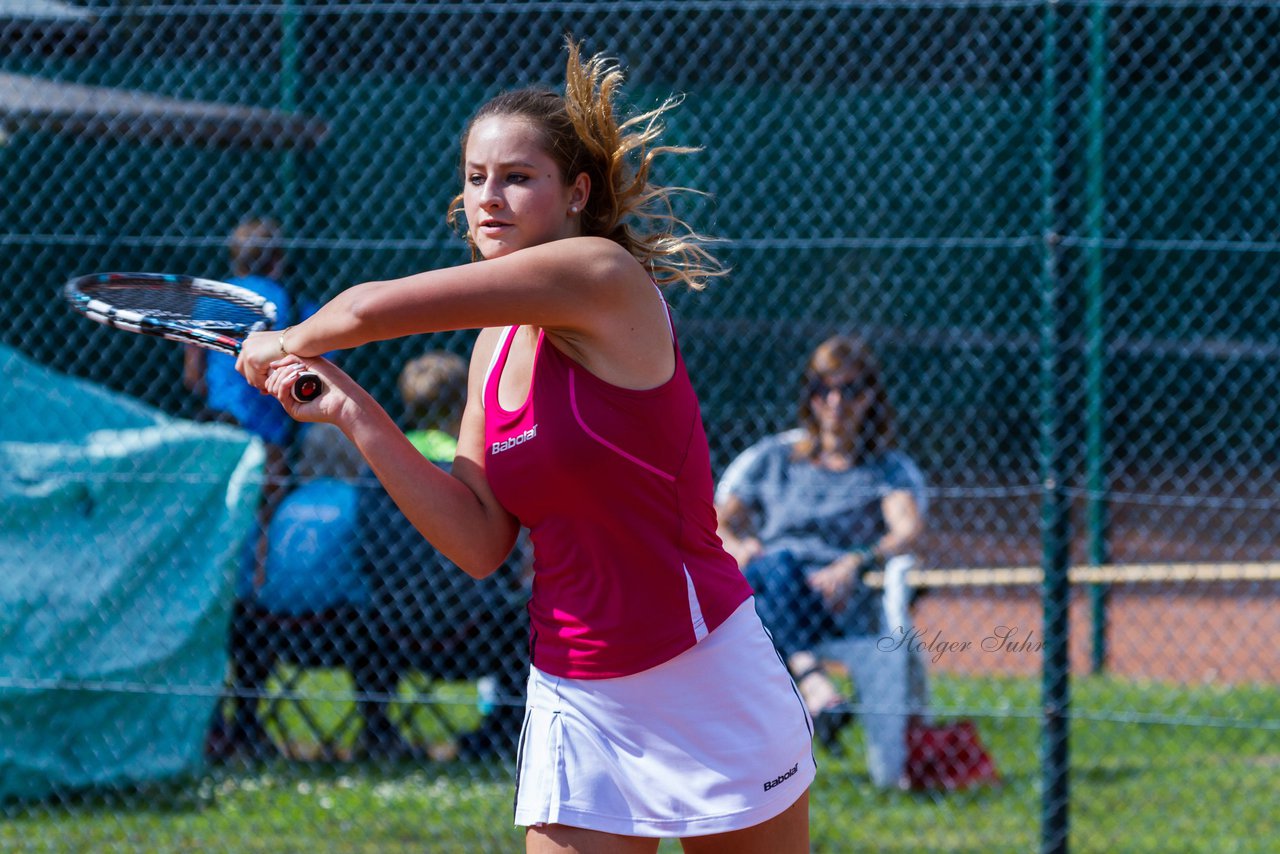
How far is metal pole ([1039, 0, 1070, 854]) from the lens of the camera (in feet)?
13.8

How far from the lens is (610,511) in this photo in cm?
227

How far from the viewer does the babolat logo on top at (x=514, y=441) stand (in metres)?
2.28

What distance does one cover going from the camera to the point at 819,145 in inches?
286

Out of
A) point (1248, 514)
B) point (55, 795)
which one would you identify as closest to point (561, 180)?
point (55, 795)

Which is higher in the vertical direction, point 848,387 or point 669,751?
point 848,387

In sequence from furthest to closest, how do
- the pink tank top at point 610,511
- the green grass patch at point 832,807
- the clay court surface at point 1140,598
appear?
the clay court surface at point 1140,598 → the green grass patch at point 832,807 → the pink tank top at point 610,511

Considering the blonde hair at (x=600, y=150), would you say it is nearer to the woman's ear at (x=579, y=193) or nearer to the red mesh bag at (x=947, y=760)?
the woman's ear at (x=579, y=193)

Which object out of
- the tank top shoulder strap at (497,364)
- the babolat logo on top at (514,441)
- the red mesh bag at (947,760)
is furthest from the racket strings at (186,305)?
the red mesh bag at (947,760)

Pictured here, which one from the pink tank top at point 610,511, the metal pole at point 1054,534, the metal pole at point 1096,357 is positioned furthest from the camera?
the metal pole at point 1096,357

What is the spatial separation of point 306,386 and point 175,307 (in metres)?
0.91

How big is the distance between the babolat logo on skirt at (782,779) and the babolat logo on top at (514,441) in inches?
25.6

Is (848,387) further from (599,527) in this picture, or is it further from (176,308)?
(599,527)

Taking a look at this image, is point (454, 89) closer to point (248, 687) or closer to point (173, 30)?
point (173, 30)

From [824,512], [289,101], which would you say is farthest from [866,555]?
[289,101]
